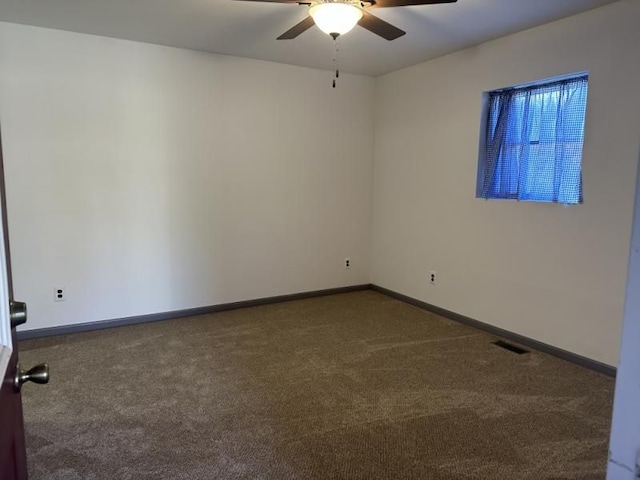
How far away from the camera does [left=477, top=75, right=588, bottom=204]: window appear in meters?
3.12

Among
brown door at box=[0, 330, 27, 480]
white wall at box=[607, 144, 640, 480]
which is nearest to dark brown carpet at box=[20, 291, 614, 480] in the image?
brown door at box=[0, 330, 27, 480]

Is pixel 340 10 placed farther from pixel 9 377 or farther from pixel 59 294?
pixel 59 294

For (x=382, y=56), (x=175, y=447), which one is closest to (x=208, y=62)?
(x=382, y=56)

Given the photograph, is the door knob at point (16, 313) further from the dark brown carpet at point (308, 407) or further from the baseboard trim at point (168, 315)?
the baseboard trim at point (168, 315)

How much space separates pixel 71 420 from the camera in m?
2.39

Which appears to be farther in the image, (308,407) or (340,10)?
(308,407)

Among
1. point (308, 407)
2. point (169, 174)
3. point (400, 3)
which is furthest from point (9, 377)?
point (169, 174)

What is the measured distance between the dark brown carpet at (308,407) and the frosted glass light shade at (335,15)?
7.18 feet

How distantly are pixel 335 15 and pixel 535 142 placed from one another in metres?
1.94

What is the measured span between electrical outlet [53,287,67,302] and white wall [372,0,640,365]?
10.6 ft

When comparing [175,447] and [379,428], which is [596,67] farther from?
[175,447]

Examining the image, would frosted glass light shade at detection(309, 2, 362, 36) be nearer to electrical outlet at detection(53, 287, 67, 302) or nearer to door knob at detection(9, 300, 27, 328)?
door knob at detection(9, 300, 27, 328)

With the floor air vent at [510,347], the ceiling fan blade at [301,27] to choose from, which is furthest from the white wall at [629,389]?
the floor air vent at [510,347]

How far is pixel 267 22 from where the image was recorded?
320 cm
